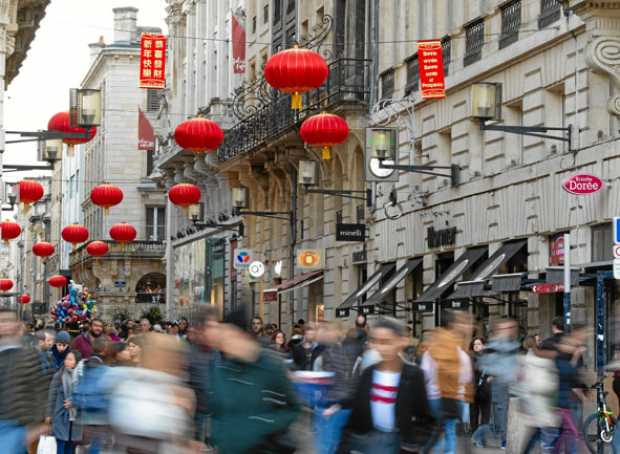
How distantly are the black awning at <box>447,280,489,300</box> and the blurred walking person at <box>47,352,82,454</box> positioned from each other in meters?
13.6

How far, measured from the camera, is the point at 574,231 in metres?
28.9

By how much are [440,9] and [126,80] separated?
2514 inches

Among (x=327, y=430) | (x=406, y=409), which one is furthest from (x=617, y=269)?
(x=406, y=409)

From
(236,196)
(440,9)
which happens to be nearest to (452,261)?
(440,9)

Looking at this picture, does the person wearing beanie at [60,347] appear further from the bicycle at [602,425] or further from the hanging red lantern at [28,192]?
the hanging red lantern at [28,192]

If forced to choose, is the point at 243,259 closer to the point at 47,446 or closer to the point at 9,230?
the point at 9,230

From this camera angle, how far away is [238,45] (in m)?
57.9

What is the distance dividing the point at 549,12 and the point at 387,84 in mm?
11516

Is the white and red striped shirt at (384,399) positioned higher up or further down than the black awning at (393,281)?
further down

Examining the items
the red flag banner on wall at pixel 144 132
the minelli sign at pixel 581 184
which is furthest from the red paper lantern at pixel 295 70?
the red flag banner on wall at pixel 144 132

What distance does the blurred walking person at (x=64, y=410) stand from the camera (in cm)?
1906

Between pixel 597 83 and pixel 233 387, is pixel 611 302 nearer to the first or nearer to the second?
pixel 597 83

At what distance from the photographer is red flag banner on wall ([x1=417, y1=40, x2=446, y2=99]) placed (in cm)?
3422

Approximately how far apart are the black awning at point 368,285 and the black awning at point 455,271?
5.83 metres
